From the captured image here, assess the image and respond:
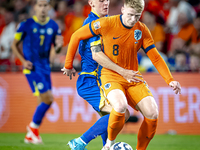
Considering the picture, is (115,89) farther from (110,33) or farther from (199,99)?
(199,99)

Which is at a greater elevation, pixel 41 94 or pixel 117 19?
pixel 117 19

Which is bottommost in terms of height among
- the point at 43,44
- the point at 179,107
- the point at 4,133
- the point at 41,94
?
A: the point at 4,133

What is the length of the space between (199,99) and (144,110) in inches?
223

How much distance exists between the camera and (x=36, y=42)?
7.73 meters

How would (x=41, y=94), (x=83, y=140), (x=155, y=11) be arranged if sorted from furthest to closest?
(x=155, y=11) → (x=41, y=94) → (x=83, y=140)

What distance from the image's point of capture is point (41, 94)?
759 centimetres

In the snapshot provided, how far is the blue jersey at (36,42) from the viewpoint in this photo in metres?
7.70

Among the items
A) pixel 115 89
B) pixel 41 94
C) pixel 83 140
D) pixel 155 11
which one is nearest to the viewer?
pixel 115 89

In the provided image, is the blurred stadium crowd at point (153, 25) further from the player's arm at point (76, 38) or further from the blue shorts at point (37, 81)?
the player's arm at point (76, 38)

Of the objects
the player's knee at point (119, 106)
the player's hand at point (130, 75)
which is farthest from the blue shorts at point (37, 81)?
the player's knee at point (119, 106)

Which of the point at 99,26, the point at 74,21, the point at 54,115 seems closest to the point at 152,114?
the point at 99,26

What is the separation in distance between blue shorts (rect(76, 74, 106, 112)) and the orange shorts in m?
0.26

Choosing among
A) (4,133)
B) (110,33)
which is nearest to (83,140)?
(110,33)

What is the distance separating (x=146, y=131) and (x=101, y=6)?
195 cm
